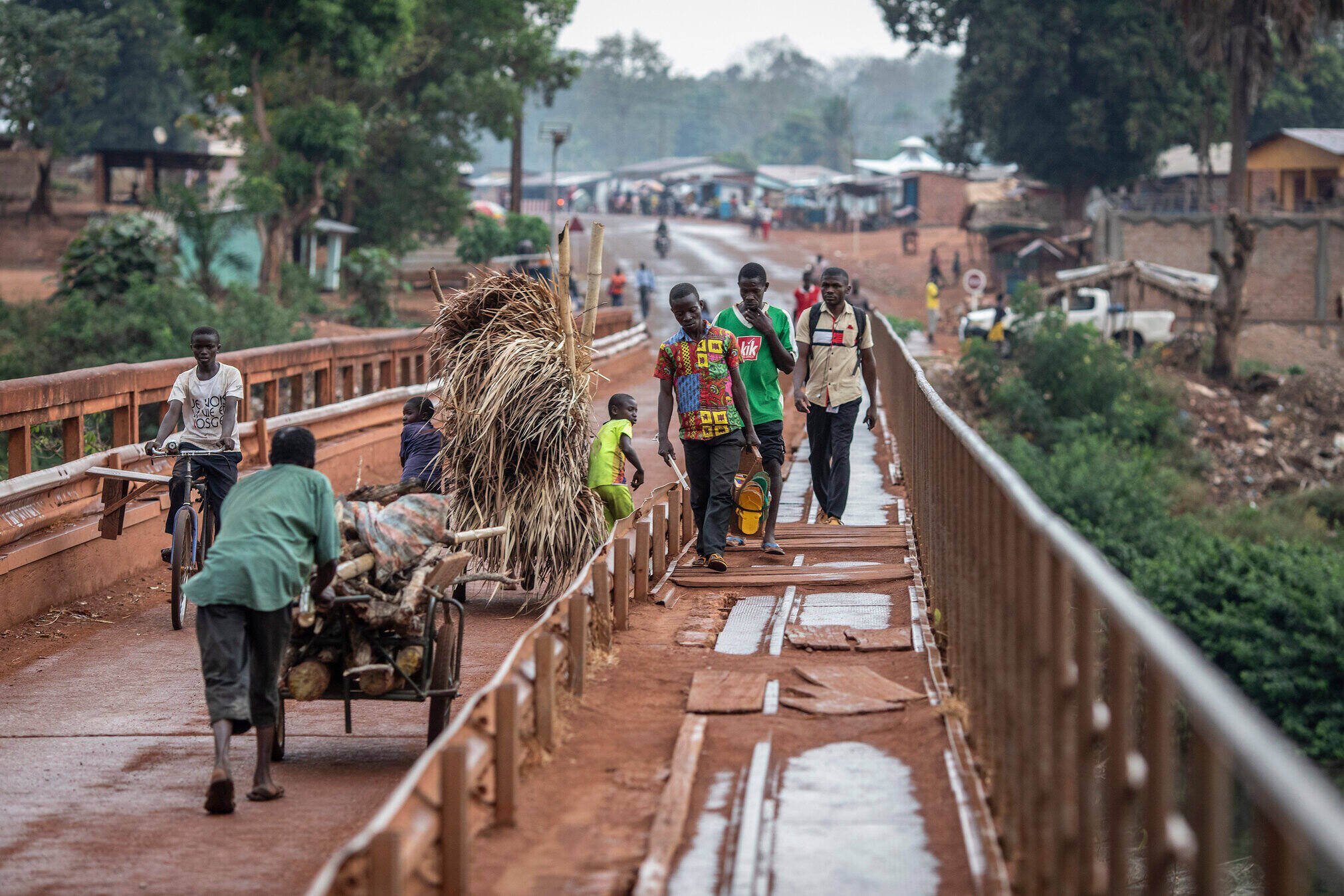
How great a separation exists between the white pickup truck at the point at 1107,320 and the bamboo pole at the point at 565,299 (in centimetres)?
2754

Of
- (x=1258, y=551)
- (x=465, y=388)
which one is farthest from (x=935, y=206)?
(x=465, y=388)

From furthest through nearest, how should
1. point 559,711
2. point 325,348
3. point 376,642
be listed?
point 325,348, point 376,642, point 559,711

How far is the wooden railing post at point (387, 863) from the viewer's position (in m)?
3.30

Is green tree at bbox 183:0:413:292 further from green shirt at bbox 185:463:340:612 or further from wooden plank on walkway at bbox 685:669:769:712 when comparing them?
wooden plank on walkway at bbox 685:669:769:712

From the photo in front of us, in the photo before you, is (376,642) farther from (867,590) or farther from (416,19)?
(416,19)

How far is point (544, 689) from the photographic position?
511 centimetres

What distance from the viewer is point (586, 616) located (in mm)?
6488

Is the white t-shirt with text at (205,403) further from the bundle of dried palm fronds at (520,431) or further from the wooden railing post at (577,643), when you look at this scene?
the wooden railing post at (577,643)

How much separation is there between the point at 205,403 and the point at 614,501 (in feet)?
9.10

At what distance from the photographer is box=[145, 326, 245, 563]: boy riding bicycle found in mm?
8953

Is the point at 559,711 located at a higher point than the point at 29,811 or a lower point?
higher

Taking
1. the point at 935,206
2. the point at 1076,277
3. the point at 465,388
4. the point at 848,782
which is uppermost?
the point at 935,206

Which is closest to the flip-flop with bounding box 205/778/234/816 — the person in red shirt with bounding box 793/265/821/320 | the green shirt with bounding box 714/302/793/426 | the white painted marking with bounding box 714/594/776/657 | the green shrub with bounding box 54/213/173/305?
the white painted marking with bounding box 714/594/776/657

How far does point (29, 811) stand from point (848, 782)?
347cm
